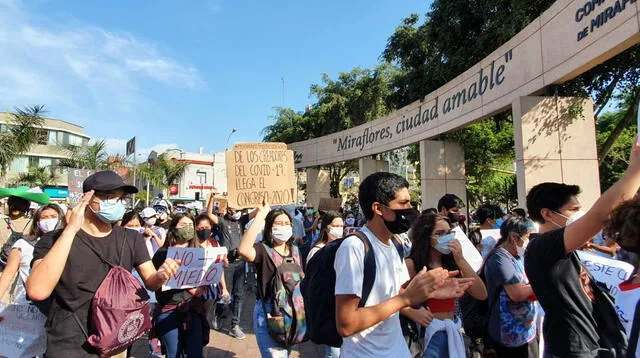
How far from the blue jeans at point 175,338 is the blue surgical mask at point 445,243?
2.41 metres

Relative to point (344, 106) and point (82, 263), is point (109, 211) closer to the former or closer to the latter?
point (82, 263)

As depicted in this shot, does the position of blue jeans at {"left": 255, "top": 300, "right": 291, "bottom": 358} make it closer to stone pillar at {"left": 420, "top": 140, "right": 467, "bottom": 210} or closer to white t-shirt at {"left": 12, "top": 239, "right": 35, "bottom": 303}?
white t-shirt at {"left": 12, "top": 239, "right": 35, "bottom": 303}

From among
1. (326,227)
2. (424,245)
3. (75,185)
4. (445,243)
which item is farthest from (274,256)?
(75,185)

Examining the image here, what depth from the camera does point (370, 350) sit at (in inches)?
89.9

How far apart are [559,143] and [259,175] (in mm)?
6686

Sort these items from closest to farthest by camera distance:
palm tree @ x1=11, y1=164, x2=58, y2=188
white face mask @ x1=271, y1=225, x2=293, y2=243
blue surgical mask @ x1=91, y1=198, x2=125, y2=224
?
blue surgical mask @ x1=91, y1=198, x2=125, y2=224, white face mask @ x1=271, y1=225, x2=293, y2=243, palm tree @ x1=11, y1=164, x2=58, y2=188

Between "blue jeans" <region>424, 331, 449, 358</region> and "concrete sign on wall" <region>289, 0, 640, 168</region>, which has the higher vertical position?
"concrete sign on wall" <region>289, 0, 640, 168</region>

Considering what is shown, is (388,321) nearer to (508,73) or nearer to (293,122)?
(508,73)

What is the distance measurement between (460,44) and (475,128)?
15.1ft

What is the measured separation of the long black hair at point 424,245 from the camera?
11.6ft

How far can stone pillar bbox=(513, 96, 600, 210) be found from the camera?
331 inches

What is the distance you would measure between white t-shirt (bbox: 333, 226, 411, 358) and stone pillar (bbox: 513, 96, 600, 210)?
6.98 metres

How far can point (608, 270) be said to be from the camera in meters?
2.51

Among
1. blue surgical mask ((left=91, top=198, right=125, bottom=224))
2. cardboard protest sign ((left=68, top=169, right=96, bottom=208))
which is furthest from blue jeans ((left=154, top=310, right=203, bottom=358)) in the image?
cardboard protest sign ((left=68, top=169, right=96, bottom=208))
